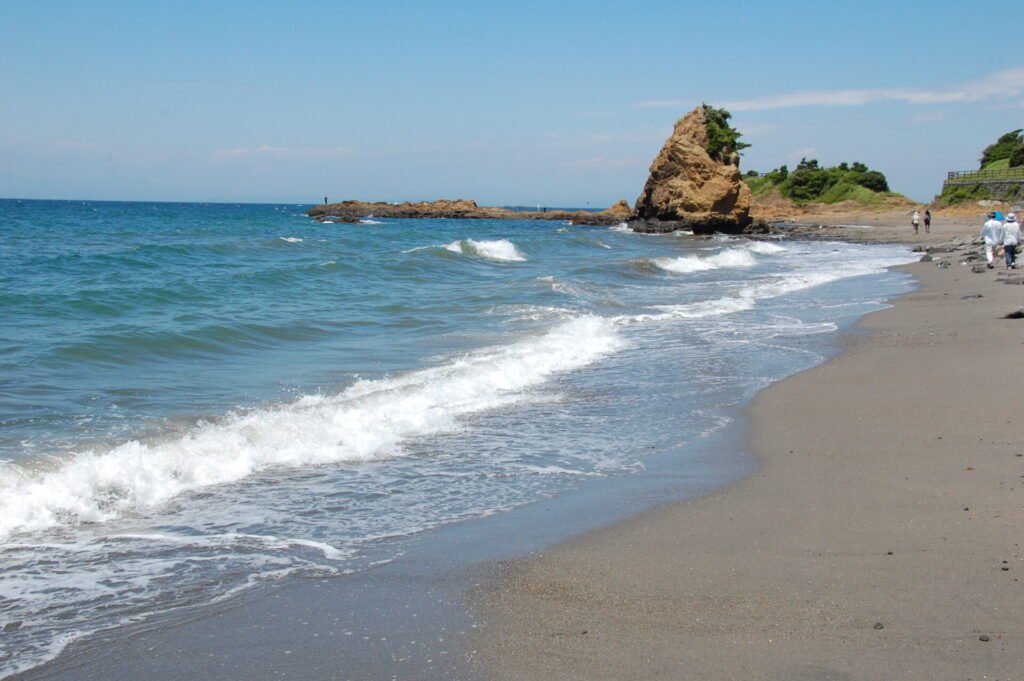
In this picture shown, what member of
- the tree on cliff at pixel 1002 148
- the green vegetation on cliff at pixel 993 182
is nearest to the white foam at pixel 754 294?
the green vegetation on cliff at pixel 993 182

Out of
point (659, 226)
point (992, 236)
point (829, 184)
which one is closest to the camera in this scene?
point (992, 236)

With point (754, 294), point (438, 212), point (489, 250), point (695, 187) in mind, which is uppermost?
point (695, 187)

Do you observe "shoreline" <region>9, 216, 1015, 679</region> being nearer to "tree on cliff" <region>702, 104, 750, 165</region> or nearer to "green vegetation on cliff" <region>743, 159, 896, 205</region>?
"tree on cliff" <region>702, 104, 750, 165</region>

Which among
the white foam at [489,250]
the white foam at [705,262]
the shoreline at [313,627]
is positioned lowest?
the shoreline at [313,627]

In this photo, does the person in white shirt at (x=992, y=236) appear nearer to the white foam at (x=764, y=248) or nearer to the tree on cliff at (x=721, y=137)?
the white foam at (x=764, y=248)

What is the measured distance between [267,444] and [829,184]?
79270 mm

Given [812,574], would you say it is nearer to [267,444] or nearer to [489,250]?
[267,444]

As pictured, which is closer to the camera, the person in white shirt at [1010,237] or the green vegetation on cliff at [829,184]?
the person in white shirt at [1010,237]

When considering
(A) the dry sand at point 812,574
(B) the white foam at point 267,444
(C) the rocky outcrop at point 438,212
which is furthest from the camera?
(C) the rocky outcrop at point 438,212

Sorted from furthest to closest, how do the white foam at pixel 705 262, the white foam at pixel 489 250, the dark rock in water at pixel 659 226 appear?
the dark rock in water at pixel 659 226 → the white foam at pixel 489 250 → the white foam at pixel 705 262

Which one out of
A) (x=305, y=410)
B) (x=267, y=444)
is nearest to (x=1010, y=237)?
(x=305, y=410)

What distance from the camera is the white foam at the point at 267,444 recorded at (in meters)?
6.08

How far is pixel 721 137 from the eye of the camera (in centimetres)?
5553

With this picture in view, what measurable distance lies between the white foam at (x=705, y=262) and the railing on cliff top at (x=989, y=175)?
113 feet
